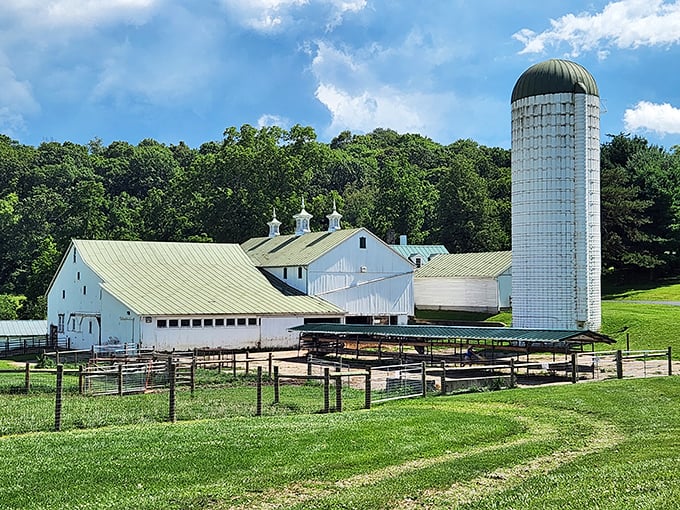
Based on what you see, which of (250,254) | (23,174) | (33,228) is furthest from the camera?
(23,174)

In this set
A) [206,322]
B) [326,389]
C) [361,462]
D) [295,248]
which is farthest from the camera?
[295,248]

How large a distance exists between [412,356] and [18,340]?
2385cm

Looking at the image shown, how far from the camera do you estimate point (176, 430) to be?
13984mm

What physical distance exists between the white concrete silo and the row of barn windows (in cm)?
1345

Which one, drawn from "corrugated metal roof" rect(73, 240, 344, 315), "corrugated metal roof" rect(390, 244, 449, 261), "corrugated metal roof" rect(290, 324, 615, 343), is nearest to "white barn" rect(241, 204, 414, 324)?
"corrugated metal roof" rect(73, 240, 344, 315)

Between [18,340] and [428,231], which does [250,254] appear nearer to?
[18,340]

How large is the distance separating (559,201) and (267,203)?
40.2 metres

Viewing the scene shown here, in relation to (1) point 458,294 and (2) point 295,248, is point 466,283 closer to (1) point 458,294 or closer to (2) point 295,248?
(1) point 458,294

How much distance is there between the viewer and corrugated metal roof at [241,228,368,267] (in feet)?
156

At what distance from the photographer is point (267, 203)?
73000mm

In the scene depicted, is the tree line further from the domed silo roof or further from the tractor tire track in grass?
the tractor tire track in grass

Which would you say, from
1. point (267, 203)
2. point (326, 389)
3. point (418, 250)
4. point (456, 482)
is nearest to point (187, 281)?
point (418, 250)

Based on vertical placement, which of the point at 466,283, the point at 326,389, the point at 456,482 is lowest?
the point at 456,482

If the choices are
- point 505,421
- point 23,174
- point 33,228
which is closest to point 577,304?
point 505,421
